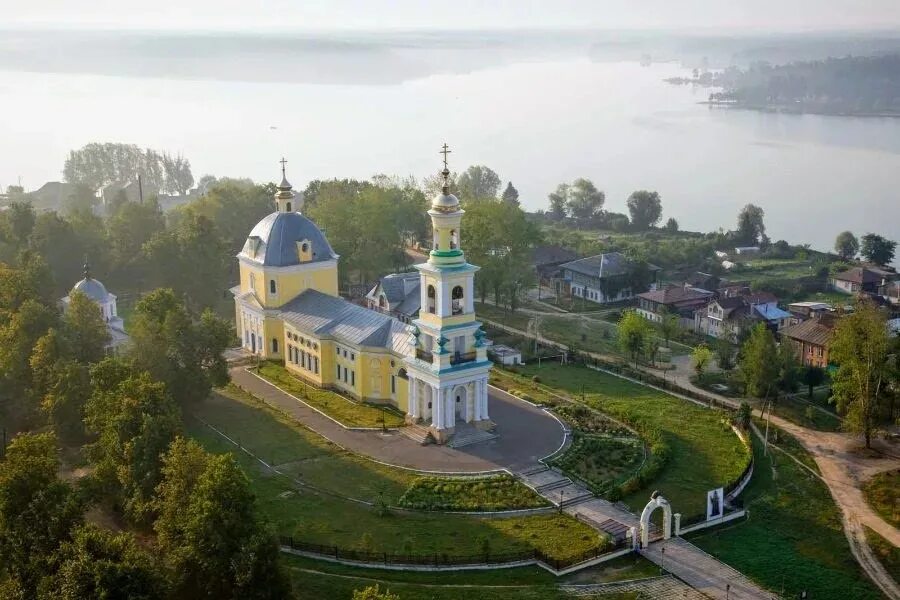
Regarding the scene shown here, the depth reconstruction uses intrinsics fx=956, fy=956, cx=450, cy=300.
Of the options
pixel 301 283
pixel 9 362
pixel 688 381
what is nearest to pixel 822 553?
pixel 688 381

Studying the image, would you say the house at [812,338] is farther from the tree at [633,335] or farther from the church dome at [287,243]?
the church dome at [287,243]

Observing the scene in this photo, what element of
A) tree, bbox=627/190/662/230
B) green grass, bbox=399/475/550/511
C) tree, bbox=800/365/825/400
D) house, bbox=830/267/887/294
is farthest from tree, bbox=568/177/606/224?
green grass, bbox=399/475/550/511

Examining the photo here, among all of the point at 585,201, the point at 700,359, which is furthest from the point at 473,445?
the point at 585,201

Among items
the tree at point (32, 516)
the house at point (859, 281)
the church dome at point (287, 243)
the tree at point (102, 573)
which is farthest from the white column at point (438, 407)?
the house at point (859, 281)

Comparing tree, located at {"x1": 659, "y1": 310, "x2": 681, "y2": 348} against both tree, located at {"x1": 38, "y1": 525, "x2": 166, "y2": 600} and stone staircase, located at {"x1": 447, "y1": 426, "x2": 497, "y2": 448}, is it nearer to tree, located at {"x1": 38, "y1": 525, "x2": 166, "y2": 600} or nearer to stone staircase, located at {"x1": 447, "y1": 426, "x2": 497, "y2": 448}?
stone staircase, located at {"x1": 447, "y1": 426, "x2": 497, "y2": 448}

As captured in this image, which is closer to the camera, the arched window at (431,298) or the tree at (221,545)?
the tree at (221,545)

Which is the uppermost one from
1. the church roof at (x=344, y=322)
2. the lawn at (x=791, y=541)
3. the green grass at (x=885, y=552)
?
the church roof at (x=344, y=322)
